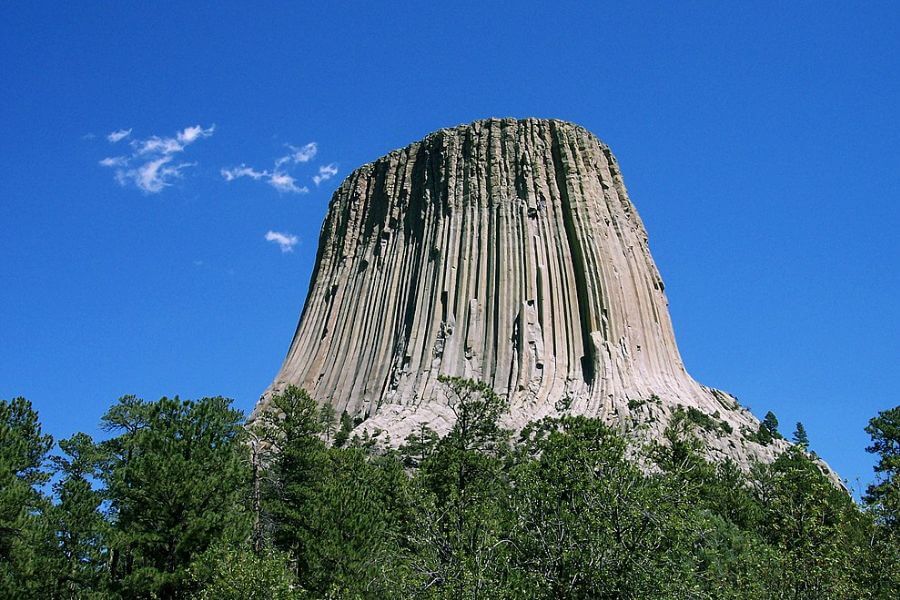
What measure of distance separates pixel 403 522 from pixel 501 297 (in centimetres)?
3564

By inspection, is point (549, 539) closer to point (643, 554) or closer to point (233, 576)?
point (643, 554)

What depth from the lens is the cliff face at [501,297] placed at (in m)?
61.8

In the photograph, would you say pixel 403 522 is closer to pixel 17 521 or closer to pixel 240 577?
pixel 240 577

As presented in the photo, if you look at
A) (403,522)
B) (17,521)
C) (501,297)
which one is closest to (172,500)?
(17,521)

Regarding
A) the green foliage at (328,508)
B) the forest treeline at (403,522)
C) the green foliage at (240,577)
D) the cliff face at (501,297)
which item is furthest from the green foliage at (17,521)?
the cliff face at (501,297)

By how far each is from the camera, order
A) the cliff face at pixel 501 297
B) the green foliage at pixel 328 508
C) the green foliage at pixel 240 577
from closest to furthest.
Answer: the green foliage at pixel 240 577 → the green foliage at pixel 328 508 → the cliff face at pixel 501 297

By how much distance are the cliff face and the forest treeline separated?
22.0 m

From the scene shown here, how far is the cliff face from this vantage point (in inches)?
2431

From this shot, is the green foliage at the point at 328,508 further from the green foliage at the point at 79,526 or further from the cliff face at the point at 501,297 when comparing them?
the cliff face at the point at 501,297

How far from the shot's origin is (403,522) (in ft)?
107

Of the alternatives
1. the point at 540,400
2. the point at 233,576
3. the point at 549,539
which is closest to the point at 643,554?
the point at 549,539

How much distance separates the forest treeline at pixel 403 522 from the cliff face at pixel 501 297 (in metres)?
22.0

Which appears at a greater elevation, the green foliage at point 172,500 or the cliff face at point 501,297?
the cliff face at point 501,297

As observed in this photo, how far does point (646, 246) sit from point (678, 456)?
40669 mm
